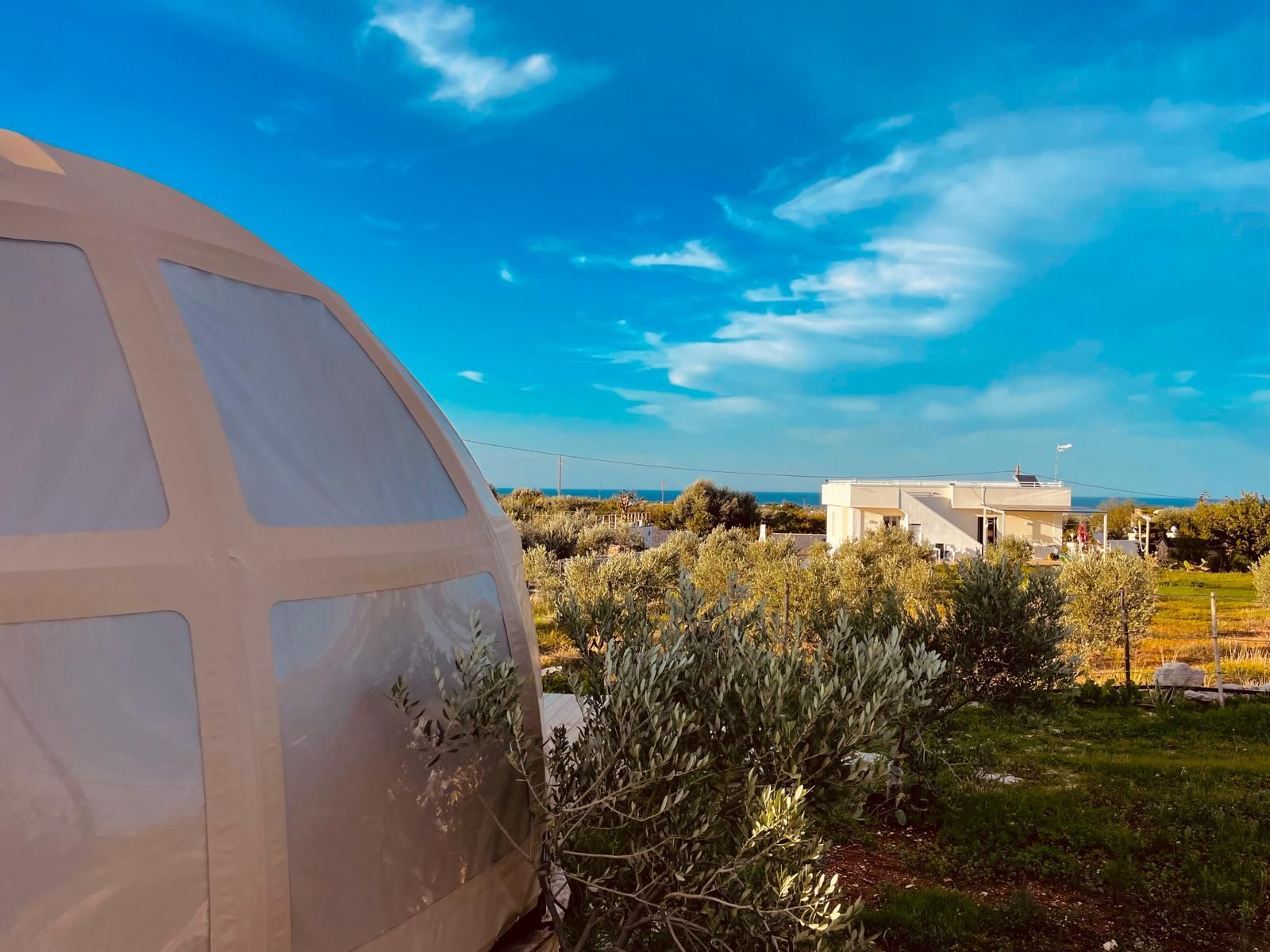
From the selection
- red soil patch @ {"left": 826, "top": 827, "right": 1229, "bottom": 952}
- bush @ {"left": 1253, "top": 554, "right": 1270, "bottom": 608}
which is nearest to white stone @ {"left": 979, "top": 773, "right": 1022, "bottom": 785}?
red soil patch @ {"left": 826, "top": 827, "right": 1229, "bottom": 952}

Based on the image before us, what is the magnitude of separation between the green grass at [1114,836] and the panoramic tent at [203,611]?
3.30 m

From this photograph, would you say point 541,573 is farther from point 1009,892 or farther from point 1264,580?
point 1264,580

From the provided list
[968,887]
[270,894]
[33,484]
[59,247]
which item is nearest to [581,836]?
[270,894]

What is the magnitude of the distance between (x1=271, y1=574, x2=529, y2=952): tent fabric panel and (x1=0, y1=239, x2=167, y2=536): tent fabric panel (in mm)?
493

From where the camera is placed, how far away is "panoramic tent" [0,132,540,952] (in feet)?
5.84

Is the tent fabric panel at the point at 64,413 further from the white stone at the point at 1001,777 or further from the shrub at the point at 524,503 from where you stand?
the shrub at the point at 524,503

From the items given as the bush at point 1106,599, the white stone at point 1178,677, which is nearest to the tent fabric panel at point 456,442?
the white stone at point 1178,677

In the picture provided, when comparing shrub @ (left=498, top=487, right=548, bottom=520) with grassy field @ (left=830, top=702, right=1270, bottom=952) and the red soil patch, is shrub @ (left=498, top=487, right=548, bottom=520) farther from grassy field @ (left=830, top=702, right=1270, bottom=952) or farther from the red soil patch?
the red soil patch

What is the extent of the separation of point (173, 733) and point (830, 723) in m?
2.07

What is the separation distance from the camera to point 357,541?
2506 millimetres

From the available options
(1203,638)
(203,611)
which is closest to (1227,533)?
(1203,638)

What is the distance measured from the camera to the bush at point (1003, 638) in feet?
20.5

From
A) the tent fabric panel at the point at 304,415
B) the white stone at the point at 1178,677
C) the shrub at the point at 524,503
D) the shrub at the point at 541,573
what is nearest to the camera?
the tent fabric panel at the point at 304,415

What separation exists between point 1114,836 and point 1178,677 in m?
7.08
